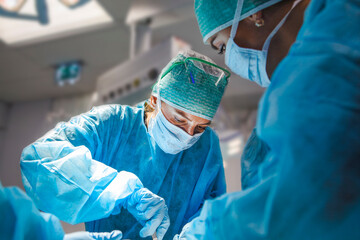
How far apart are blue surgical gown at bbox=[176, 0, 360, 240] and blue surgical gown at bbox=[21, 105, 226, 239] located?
494 millimetres

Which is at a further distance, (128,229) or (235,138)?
(235,138)

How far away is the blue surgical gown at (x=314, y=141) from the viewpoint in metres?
0.50

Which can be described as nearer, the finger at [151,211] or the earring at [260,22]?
the earring at [260,22]

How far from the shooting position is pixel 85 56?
3523 mm

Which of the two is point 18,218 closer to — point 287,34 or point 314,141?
point 314,141

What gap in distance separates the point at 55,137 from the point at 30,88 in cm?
399

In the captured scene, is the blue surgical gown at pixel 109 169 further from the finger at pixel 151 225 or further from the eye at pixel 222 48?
the eye at pixel 222 48

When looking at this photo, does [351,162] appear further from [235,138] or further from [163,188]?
[235,138]

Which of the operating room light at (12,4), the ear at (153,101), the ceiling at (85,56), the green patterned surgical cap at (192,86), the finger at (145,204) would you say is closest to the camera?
the finger at (145,204)

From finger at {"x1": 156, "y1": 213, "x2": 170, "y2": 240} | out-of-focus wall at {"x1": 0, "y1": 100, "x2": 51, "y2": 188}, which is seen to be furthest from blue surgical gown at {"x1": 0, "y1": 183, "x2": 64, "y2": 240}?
out-of-focus wall at {"x1": 0, "y1": 100, "x2": 51, "y2": 188}

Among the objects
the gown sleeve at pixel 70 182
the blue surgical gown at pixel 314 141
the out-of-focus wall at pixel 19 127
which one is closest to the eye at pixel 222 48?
the blue surgical gown at pixel 314 141

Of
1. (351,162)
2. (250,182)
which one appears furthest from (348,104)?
(250,182)

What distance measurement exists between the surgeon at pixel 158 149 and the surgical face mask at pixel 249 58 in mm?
185

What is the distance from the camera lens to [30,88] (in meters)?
4.46
